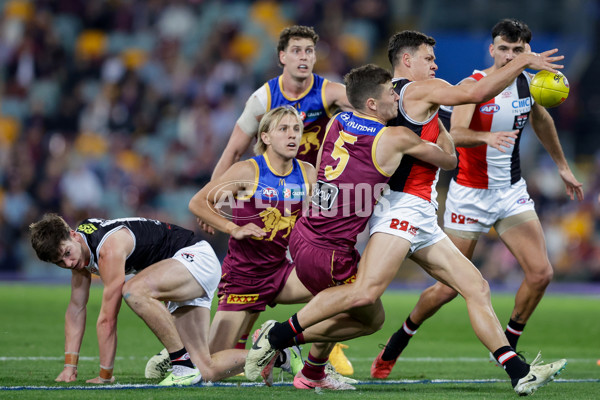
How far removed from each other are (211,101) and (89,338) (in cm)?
1047

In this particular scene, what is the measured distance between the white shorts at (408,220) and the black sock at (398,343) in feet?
5.72

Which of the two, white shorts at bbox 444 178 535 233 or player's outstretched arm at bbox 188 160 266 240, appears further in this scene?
white shorts at bbox 444 178 535 233

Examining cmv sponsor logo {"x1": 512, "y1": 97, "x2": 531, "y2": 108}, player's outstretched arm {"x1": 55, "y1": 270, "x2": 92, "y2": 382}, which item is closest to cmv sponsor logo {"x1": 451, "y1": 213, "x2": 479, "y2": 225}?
cmv sponsor logo {"x1": 512, "y1": 97, "x2": 531, "y2": 108}

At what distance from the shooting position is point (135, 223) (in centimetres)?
730

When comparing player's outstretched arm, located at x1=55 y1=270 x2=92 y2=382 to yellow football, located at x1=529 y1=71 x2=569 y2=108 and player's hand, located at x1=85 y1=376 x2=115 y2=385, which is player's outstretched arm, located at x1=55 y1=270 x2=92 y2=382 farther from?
yellow football, located at x1=529 y1=71 x2=569 y2=108

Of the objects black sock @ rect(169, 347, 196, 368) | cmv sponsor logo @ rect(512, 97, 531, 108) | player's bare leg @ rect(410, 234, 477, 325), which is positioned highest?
cmv sponsor logo @ rect(512, 97, 531, 108)

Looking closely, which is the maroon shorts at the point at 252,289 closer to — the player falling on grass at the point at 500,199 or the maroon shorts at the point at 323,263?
the maroon shorts at the point at 323,263

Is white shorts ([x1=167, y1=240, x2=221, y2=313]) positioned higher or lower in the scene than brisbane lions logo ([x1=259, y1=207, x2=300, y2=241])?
lower

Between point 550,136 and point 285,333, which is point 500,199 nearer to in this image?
point 550,136

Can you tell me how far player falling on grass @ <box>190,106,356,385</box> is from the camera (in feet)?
23.9

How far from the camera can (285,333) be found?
6.55 m

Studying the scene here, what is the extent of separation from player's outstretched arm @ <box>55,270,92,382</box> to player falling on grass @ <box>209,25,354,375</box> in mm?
1796

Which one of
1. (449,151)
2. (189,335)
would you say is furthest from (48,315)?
(449,151)

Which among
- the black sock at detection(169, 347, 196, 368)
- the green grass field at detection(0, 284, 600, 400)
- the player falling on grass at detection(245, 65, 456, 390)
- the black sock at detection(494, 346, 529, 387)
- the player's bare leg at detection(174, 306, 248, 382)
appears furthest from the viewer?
the player's bare leg at detection(174, 306, 248, 382)
